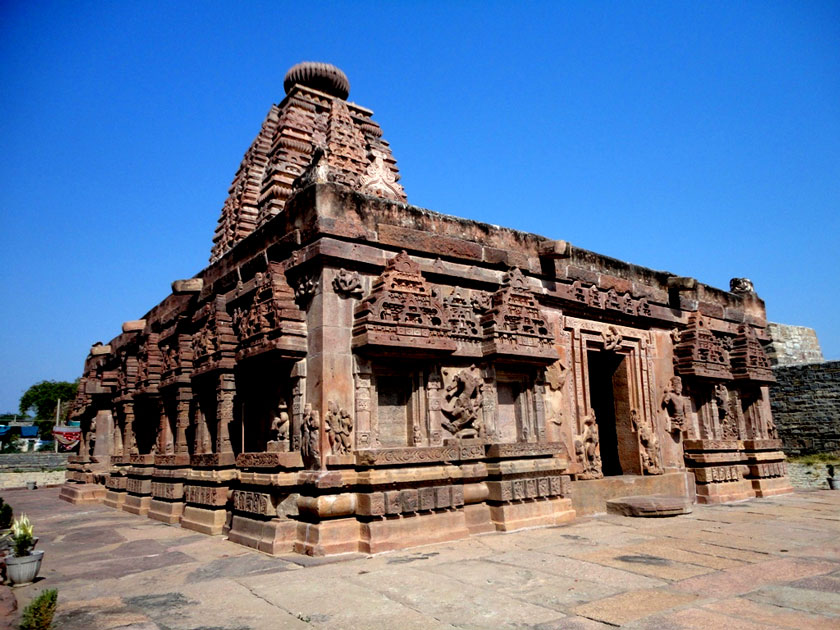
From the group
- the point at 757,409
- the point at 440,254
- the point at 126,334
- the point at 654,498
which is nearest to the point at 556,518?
the point at 654,498

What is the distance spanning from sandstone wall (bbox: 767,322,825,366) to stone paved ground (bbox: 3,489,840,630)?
16015 millimetres

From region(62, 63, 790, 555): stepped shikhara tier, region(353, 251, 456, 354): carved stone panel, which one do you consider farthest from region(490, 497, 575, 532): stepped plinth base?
region(353, 251, 456, 354): carved stone panel

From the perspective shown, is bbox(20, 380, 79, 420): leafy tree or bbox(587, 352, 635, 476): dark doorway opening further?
bbox(20, 380, 79, 420): leafy tree

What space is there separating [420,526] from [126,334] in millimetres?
12662

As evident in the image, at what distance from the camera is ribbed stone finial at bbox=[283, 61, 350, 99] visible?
18.2 metres

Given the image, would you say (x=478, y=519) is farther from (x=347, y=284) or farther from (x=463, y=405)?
(x=347, y=284)

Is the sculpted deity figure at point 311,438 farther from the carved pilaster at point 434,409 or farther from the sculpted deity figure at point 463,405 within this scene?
the sculpted deity figure at point 463,405

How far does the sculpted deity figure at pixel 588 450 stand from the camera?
38.2ft

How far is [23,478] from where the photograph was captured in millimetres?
28875

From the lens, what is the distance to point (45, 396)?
75312 millimetres

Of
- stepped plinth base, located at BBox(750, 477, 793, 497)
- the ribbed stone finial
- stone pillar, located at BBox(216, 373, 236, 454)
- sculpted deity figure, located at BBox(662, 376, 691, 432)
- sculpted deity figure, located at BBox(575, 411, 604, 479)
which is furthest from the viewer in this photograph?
the ribbed stone finial

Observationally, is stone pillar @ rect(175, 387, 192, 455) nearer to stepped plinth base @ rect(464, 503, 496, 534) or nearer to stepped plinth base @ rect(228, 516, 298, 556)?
stepped plinth base @ rect(228, 516, 298, 556)

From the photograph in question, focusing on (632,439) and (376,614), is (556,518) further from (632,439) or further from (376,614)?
(376,614)

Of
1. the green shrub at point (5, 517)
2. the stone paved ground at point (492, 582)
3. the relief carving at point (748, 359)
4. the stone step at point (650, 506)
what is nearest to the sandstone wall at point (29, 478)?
the green shrub at point (5, 517)
